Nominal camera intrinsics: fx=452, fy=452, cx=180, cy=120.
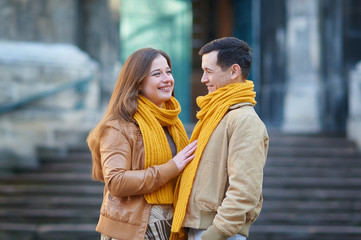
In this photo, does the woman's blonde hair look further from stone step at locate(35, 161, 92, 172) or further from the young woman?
stone step at locate(35, 161, 92, 172)

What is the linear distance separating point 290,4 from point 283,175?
4534 millimetres

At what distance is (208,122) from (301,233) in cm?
375

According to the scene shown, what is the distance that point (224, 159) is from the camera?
216 centimetres

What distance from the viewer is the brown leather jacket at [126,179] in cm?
226

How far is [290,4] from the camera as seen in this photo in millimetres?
9734

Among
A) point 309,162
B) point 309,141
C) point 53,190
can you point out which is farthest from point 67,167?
point 309,141

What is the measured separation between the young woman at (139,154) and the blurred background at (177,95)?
10.8 ft

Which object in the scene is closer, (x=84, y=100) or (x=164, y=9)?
(x=84, y=100)

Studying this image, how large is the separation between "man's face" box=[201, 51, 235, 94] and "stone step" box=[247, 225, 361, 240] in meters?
3.55

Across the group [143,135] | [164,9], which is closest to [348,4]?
[164,9]

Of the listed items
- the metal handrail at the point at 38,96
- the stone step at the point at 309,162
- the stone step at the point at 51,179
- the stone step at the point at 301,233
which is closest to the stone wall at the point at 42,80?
the metal handrail at the point at 38,96

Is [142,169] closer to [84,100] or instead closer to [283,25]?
[84,100]

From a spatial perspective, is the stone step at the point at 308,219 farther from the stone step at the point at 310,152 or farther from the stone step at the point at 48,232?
the stone step at the point at 48,232

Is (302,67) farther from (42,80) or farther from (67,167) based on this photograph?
(67,167)
